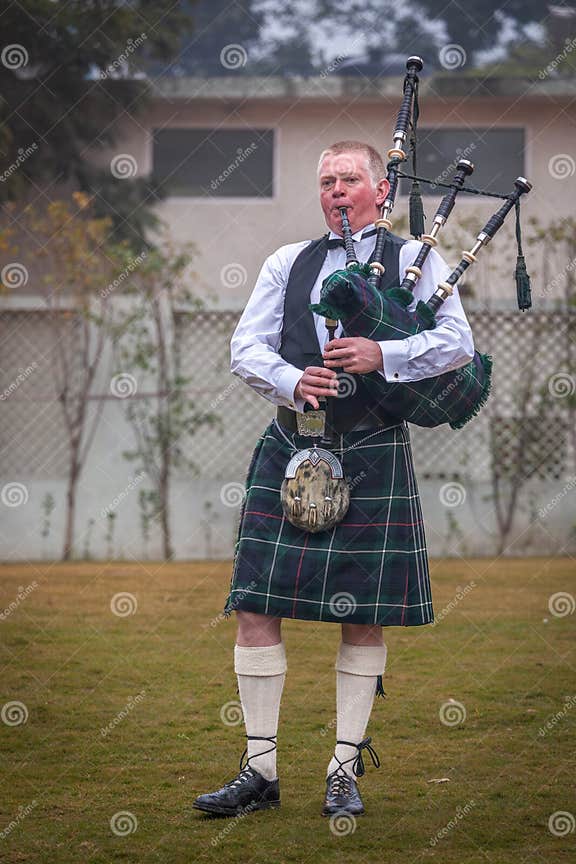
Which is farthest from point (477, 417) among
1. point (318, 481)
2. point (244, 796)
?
point (244, 796)

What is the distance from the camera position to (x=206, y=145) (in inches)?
395

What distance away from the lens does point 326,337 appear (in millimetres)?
2793

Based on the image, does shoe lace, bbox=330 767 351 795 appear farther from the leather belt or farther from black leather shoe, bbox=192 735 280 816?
the leather belt

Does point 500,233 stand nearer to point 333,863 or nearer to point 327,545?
point 327,545

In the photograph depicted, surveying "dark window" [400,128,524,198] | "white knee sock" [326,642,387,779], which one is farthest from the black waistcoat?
"dark window" [400,128,524,198]

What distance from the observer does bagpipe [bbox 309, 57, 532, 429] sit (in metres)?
2.60

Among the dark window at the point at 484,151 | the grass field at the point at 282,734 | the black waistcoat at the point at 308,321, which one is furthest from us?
the dark window at the point at 484,151

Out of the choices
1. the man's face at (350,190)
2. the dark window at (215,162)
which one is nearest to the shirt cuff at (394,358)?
the man's face at (350,190)

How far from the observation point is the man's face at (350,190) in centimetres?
277

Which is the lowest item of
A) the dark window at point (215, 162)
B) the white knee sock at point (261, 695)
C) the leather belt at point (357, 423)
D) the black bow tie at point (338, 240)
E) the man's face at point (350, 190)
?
the white knee sock at point (261, 695)

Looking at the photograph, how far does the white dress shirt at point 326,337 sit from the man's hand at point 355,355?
21mm

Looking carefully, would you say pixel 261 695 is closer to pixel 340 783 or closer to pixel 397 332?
pixel 340 783

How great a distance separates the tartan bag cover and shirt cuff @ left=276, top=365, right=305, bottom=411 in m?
0.15

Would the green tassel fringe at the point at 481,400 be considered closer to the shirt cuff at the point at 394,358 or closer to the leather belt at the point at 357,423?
the leather belt at the point at 357,423
